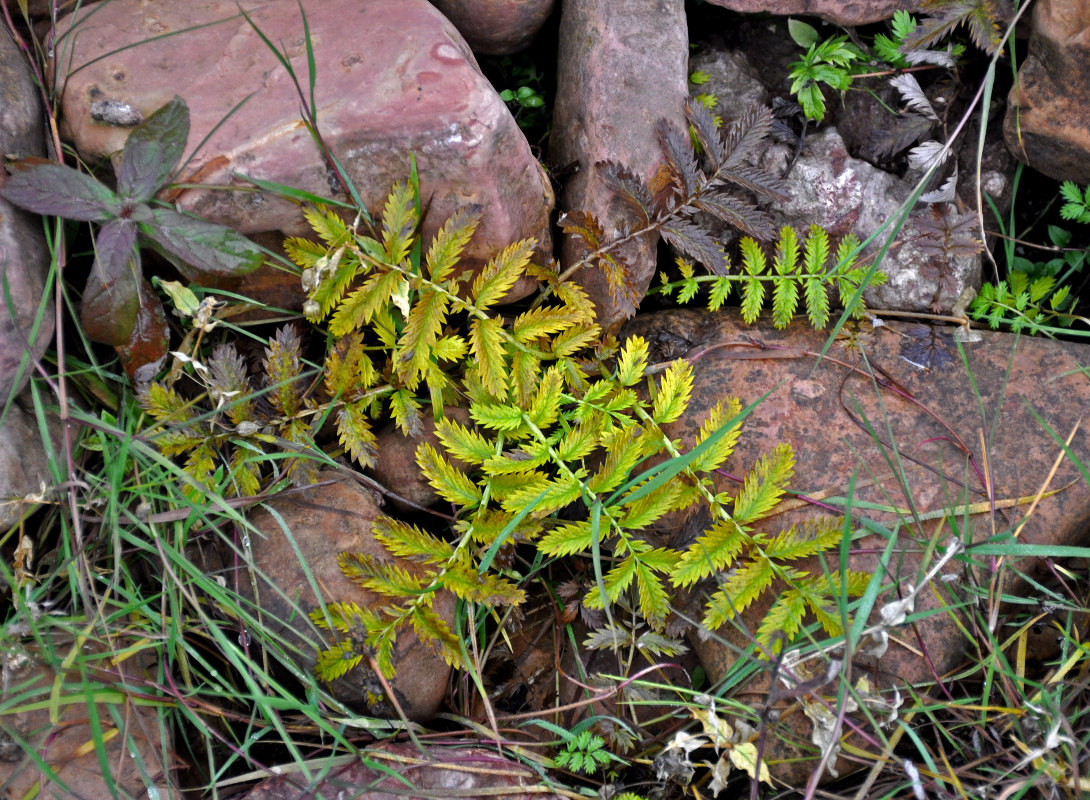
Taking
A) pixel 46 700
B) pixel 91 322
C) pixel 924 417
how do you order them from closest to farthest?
pixel 46 700 < pixel 91 322 < pixel 924 417

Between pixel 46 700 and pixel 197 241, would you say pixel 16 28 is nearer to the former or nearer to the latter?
pixel 197 241

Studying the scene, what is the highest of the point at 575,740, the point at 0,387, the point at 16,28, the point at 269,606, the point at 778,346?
the point at 16,28

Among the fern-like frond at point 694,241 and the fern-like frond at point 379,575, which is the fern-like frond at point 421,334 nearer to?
the fern-like frond at point 379,575

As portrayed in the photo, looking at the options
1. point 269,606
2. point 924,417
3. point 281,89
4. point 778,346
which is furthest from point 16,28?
point 924,417

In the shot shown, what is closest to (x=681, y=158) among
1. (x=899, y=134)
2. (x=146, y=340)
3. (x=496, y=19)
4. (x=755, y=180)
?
(x=755, y=180)

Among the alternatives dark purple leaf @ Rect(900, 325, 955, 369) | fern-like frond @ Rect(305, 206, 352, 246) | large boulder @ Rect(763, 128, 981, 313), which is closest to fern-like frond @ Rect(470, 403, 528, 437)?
fern-like frond @ Rect(305, 206, 352, 246)

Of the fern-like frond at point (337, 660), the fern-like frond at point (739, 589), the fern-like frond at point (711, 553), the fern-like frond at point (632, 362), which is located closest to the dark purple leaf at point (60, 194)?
the fern-like frond at point (337, 660)

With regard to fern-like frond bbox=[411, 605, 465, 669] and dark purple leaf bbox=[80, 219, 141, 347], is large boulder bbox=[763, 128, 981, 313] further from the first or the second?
dark purple leaf bbox=[80, 219, 141, 347]
